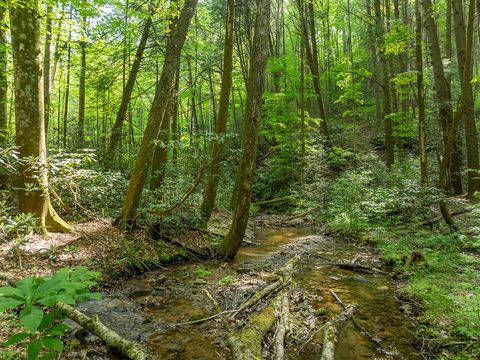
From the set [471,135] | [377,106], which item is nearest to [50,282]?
[471,135]

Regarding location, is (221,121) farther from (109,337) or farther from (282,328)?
(109,337)

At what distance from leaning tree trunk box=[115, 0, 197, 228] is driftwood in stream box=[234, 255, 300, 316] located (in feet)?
12.4

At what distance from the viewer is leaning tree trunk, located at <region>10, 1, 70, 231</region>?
21.4ft

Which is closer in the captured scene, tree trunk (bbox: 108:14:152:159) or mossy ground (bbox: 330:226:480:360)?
mossy ground (bbox: 330:226:480:360)

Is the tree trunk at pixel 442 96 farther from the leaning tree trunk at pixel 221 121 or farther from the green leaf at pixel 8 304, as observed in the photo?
the green leaf at pixel 8 304

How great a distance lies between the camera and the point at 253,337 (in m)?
4.10

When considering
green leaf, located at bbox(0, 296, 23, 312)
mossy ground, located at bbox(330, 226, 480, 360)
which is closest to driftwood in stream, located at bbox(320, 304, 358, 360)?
mossy ground, located at bbox(330, 226, 480, 360)

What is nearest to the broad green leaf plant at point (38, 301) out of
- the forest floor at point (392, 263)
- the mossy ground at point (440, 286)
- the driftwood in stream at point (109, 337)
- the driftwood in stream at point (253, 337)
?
the driftwood in stream at point (109, 337)

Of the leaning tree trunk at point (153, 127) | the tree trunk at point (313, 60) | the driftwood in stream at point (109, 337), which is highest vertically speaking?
the tree trunk at point (313, 60)

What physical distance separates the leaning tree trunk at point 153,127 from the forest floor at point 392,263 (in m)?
0.60

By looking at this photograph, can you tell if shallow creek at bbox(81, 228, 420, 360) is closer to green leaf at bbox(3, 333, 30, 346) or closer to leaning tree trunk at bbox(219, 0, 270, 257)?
leaning tree trunk at bbox(219, 0, 270, 257)

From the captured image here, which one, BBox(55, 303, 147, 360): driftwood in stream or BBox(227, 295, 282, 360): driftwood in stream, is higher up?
BBox(55, 303, 147, 360): driftwood in stream

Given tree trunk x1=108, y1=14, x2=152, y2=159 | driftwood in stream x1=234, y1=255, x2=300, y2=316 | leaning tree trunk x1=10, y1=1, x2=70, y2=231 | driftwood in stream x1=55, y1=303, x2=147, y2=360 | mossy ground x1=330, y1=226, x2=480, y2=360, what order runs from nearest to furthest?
driftwood in stream x1=55, y1=303, x2=147, y2=360
mossy ground x1=330, y1=226, x2=480, y2=360
driftwood in stream x1=234, y1=255, x2=300, y2=316
leaning tree trunk x1=10, y1=1, x2=70, y2=231
tree trunk x1=108, y1=14, x2=152, y2=159

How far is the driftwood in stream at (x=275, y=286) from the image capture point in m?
5.28
